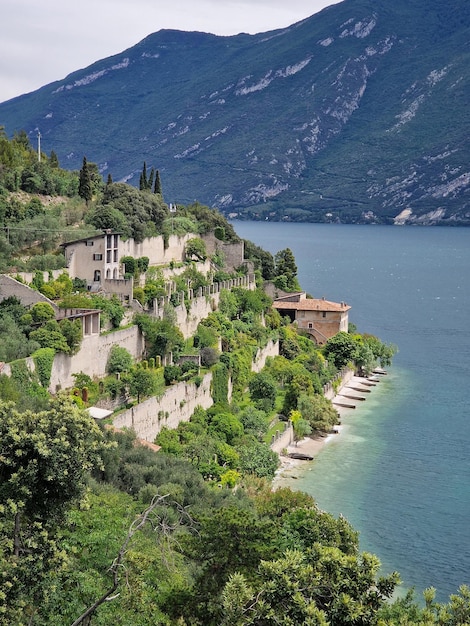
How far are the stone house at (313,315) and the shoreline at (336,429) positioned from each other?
4038 mm

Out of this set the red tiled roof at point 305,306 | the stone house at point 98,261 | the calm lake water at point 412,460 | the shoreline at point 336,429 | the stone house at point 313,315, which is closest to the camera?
the calm lake water at point 412,460

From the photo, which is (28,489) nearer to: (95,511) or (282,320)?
(95,511)

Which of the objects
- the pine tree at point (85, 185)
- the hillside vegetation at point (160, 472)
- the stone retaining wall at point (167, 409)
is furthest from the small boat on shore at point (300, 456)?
the pine tree at point (85, 185)

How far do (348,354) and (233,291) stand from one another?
33.0ft

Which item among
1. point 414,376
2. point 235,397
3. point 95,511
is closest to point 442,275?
point 414,376

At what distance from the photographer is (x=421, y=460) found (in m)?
44.0

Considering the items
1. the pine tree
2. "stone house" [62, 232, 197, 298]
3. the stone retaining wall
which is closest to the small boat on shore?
the stone retaining wall

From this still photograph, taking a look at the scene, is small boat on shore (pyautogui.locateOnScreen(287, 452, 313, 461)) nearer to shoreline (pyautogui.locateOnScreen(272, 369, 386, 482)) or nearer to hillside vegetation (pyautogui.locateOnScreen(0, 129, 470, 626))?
shoreline (pyautogui.locateOnScreen(272, 369, 386, 482))

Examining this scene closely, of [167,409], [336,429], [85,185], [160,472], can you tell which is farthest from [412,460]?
[85,185]

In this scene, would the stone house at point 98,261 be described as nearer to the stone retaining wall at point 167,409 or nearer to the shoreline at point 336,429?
the stone retaining wall at point 167,409

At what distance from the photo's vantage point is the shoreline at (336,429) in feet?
129

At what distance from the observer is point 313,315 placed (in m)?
62.5

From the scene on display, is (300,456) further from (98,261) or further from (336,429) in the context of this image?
(98,261)

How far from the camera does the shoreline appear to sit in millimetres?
39281
